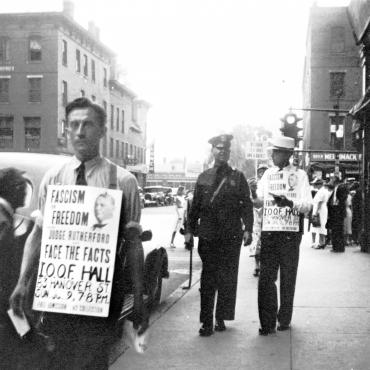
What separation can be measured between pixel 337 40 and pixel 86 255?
46.5 meters

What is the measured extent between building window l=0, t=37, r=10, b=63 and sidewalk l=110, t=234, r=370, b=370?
136ft

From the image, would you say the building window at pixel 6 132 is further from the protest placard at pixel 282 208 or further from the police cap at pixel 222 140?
the protest placard at pixel 282 208

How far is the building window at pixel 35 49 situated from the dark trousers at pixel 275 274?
4244 cm

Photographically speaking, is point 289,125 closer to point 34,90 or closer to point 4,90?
point 34,90

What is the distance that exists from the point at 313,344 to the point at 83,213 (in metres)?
3.12

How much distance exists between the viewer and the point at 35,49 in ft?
152

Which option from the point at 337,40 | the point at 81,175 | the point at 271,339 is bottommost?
the point at 271,339

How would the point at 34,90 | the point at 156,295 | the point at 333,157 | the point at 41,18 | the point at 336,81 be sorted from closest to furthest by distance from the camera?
the point at 156,295
the point at 333,157
the point at 41,18
the point at 34,90
the point at 336,81

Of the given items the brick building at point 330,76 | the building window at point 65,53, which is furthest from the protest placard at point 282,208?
the building window at point 65,53

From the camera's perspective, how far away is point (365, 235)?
14242 millimetres

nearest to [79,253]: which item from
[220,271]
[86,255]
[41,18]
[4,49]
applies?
[86,255]

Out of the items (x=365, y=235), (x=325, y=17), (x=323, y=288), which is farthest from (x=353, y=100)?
(x=323, y=288)

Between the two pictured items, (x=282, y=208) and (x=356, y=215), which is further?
(x=356, y=215)

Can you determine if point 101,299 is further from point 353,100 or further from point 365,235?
point 353,100
